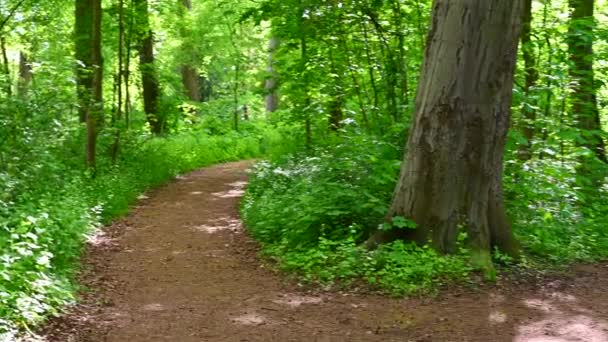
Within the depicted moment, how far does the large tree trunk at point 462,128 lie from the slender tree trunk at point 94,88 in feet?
24.8

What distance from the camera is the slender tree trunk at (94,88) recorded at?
1240cm

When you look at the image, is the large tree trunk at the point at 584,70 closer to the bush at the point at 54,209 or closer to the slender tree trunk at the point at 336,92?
the slender tree trunk at the point at 336,92

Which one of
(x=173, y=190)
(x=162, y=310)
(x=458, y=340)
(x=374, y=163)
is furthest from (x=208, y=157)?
(x=458, y=340)

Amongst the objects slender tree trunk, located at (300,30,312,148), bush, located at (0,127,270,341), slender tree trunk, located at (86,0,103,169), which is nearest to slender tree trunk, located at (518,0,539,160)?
slender tree trunk, located at (300,30,312,148)

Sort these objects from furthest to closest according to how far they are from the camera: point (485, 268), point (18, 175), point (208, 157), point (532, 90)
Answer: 1. point (208, 157)
2. point (18, 175)
3. point (532, 90)
4. point (485, 268)

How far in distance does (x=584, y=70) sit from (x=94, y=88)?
30.7 ft

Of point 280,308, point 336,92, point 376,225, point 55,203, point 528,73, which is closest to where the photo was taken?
point 280,308

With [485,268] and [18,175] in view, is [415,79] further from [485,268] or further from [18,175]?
[18,175]

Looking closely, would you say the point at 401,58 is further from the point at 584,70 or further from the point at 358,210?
the point at 358,210

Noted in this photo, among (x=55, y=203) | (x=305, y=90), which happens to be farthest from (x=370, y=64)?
(x=55, y=203)

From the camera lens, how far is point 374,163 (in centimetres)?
823

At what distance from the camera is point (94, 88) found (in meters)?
12.8

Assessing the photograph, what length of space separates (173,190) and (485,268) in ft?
31.1

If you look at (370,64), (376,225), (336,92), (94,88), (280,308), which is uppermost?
(370,64)
